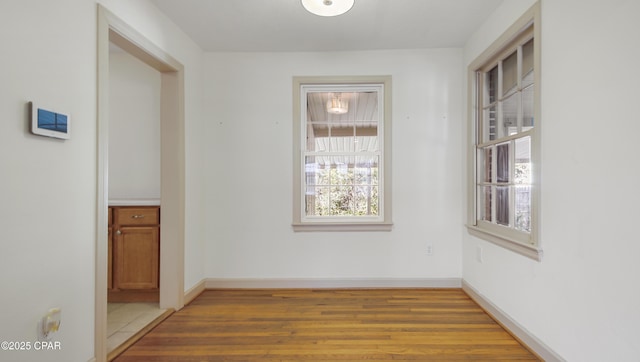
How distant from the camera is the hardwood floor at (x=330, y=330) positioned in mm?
2104

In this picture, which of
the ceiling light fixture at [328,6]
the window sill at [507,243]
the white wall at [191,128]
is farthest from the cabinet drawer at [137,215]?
the window sill at [507,243]

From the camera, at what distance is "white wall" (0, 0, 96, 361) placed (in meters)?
1.39

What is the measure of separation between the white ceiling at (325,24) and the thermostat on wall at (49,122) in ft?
4.57

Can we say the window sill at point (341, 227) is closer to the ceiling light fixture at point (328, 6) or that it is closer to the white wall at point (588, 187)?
the white wall at point (588, 187)

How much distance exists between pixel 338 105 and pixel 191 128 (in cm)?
162

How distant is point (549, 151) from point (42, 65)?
2949 millimetres

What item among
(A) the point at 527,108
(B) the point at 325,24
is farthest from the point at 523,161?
(B) the point at 325,24

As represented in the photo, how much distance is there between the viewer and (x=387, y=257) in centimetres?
338

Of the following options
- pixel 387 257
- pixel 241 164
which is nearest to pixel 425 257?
pixel 387 257

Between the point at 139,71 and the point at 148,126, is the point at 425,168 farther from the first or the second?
the point at 139,71

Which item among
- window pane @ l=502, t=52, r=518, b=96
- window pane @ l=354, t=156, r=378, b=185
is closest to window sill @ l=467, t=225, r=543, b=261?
window pane @ l=354, t=156, r=378, b=185

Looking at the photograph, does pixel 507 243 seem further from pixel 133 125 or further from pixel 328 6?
pixel 133 125

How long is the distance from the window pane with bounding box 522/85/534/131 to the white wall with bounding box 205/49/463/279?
117 cm

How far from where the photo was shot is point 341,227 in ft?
11.1
